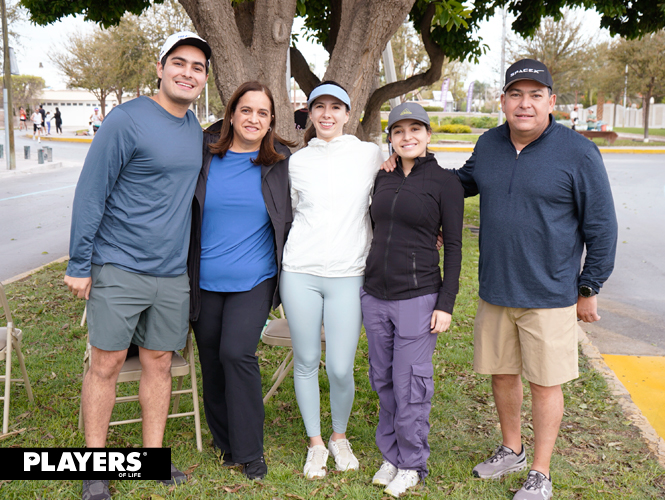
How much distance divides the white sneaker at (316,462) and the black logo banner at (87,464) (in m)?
0.79

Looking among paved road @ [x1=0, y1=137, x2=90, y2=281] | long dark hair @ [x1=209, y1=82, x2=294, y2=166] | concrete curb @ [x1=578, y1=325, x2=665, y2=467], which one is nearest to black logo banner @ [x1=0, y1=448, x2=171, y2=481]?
long dark hair @ [x1=209, y1=82, x2=294, y2=166]

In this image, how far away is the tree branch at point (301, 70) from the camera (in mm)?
9312

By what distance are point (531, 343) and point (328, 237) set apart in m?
1.24

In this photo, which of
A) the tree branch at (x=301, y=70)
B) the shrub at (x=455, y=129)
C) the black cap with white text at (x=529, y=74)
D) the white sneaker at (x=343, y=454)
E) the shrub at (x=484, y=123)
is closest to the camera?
the black cap with white text at (x=529, y=74)

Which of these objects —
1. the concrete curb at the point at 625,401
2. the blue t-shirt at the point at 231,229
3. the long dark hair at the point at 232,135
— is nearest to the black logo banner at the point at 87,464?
the blue t-shirt at the point at 231,229

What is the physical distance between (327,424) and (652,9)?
7.92 metres

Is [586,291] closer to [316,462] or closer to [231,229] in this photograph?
[316,462]

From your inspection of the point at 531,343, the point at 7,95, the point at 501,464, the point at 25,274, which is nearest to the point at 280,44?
the point at 531,343

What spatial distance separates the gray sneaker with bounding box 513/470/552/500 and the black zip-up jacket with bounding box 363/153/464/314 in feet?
3.38

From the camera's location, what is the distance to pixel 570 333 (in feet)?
10.5

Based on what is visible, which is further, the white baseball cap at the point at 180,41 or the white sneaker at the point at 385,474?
the white sneaker at the point at 385,474

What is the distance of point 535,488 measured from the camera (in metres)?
3.21

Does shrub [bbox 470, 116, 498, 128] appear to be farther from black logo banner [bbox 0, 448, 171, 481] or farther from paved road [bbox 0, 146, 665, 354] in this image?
black logo banner [bbox 0, 448, 171, 481]

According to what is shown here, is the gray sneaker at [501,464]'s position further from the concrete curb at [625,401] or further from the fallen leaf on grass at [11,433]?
the fallen leaf on grass at [11,433]
